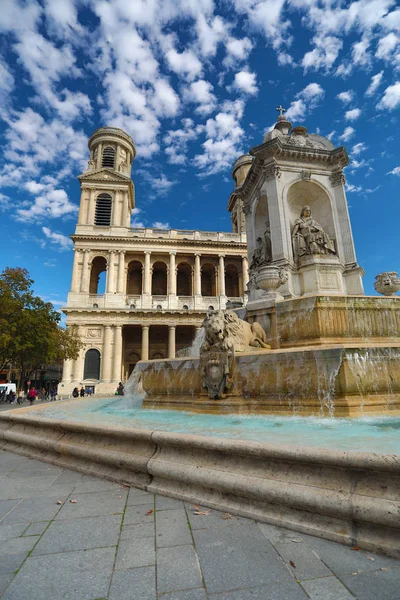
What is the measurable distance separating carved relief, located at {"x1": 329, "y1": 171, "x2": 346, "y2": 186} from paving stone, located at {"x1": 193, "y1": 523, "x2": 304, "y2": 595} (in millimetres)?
10445

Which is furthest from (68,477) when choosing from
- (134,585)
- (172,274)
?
(172,274)

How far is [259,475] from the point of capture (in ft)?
7.57

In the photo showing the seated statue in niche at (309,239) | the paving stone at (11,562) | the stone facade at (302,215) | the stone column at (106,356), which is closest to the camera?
the paving stone at (11,562)

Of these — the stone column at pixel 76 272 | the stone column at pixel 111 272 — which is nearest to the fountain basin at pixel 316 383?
the stone column at pixel 111 272

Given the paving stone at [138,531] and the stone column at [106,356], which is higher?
the stone column at [106,356]

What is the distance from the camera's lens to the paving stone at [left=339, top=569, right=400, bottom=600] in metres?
1.39

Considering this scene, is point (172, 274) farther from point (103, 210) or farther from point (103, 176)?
point (103, 176)

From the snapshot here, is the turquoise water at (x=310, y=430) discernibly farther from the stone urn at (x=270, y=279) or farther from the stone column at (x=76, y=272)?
the stone column at (x=76, y=272)

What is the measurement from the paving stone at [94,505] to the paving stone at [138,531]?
27cm

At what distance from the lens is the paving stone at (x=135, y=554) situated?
66.7 inches

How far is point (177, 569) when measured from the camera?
1637 mm

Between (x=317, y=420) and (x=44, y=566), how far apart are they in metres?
3.57

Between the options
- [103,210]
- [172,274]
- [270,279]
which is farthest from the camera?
[103,210]

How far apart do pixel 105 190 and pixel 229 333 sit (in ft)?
120
